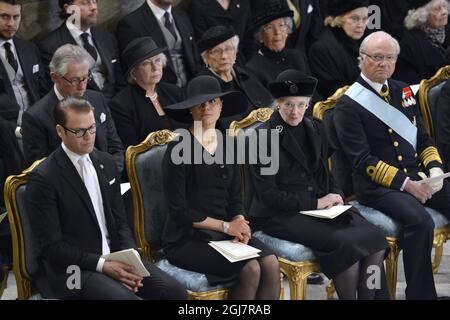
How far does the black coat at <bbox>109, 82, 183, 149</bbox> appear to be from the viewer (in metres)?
5.72

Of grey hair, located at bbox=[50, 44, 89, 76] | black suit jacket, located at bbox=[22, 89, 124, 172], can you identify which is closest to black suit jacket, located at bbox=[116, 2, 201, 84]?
grey hair, located at bbox=[50, 44, 89, 76]

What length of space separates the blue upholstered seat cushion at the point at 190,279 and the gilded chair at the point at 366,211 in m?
1.02

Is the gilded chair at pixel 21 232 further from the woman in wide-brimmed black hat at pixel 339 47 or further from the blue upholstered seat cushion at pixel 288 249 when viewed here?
the woman in wide-brimmed black hat at pixel 339 47

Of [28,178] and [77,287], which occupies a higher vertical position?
[28,178]

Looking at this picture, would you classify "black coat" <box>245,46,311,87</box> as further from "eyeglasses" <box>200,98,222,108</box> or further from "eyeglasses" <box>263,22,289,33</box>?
"eyeglasses" <box>200,98,222,108</box>

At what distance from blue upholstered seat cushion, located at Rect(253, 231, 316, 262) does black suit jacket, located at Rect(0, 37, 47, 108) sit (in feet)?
5.49

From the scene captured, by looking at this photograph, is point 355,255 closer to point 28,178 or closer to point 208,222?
point 208,222

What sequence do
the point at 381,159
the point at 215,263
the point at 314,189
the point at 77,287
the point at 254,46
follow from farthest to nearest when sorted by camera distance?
the point at 254,46, the point at 381,159, the point at 314,189, the point at 215,263, the point at 77,287

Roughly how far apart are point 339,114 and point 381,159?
0.33 m

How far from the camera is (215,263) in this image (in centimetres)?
456

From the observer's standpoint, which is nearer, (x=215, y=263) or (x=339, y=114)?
(x=215, y=263)

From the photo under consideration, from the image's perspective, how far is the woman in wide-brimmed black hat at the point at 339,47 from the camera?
6.71 m

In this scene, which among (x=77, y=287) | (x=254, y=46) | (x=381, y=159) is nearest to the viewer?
(x=77, y=287)
